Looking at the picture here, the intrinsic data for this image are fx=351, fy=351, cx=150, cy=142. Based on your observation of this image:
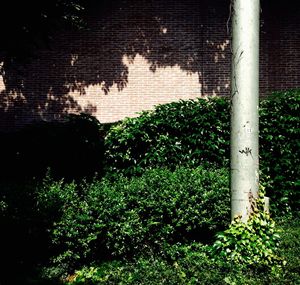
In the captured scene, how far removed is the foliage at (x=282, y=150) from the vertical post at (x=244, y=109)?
185 cm

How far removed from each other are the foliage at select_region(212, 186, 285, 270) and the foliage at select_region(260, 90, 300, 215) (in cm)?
183

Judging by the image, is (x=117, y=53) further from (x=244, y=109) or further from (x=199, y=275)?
(x=199, y=275)

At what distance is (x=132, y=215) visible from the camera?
16.9ft

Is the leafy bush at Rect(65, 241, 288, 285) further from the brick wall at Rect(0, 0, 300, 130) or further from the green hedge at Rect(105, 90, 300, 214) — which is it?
the brick wall at Rect(0, 0, 300, 130)

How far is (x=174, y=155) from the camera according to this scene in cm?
718

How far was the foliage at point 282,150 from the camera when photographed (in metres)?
6.64

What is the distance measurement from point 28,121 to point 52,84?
1450 millimetres

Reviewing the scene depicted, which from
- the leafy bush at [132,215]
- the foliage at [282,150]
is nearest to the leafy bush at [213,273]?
the leafy bush at [132,215]

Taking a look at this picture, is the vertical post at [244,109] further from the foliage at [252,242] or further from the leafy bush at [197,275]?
the leafy bush at [197,275]

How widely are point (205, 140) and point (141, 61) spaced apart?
557 cm

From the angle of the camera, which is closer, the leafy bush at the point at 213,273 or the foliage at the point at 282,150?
the leafy bush at the point at 213,273

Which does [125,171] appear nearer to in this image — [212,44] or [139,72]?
[139,72]

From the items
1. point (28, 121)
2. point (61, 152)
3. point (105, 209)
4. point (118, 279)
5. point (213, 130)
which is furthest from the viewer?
point (28, 121)

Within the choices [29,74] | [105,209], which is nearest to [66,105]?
[29,74]
